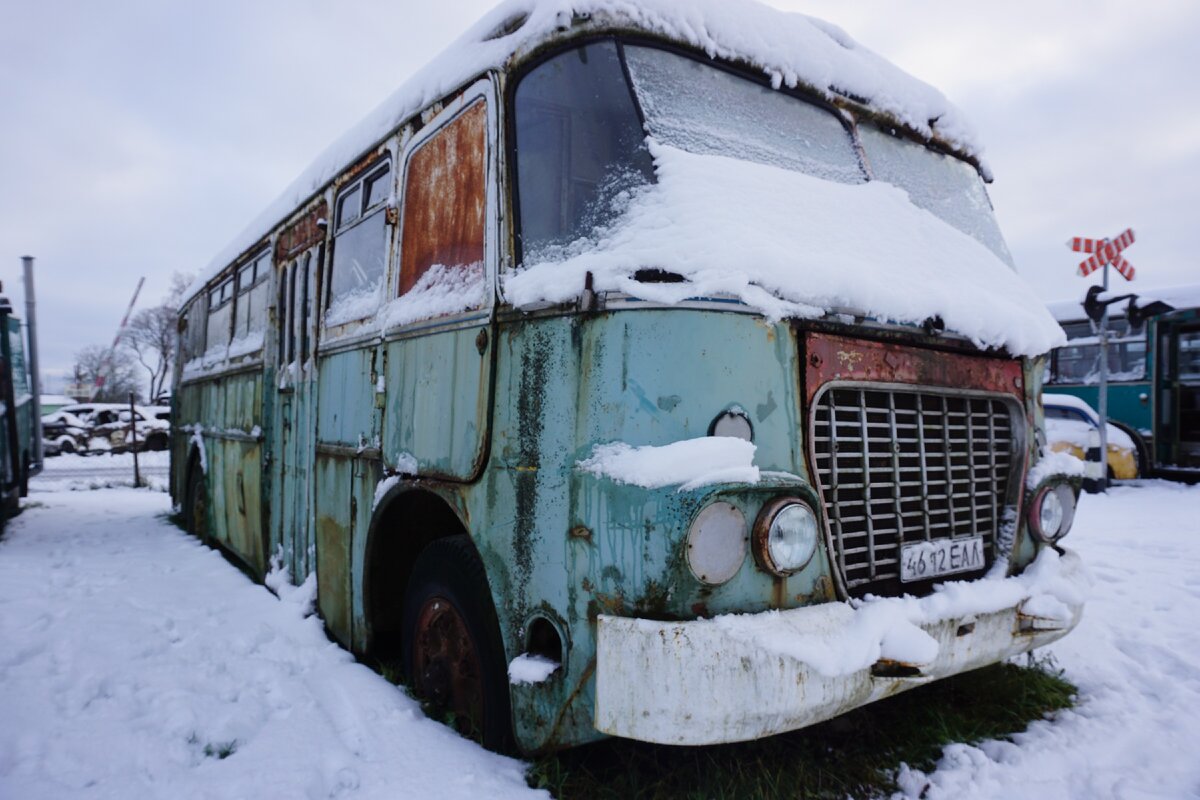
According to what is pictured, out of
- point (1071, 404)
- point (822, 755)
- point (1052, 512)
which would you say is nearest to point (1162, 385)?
point (1071, 404)

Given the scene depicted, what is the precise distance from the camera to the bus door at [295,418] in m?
4.47

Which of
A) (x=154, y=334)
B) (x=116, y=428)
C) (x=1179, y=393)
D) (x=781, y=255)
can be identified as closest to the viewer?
(x=781, y=255)

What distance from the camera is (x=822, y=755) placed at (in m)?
2.75

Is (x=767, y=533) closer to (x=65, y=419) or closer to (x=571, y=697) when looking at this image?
(x=571, y=697)

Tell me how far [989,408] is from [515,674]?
6.80 feet

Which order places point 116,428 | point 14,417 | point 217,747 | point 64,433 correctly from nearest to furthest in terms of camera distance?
point 217,747 < point 14,417 < point 64,433 < point 116,428

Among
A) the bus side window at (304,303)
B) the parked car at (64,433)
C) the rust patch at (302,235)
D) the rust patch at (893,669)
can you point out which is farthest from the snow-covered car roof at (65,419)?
the rust patch at (893,669)

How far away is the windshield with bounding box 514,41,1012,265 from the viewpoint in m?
2.51

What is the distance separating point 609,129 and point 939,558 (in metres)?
1.88

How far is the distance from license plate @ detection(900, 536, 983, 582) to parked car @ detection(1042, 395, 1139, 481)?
384 inches

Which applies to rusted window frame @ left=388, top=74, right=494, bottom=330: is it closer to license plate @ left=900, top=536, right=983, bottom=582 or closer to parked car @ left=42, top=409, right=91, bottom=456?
license plate @ left=900, top=536, right=983, bottom=582

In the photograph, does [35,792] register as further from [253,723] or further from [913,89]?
[913,89]

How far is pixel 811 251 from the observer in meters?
2.50

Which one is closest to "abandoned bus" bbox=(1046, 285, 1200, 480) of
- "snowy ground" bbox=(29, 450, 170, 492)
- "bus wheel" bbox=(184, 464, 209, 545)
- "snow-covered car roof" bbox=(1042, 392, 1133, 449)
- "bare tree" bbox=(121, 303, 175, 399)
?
"snow-covered car roof" bbox=(1042, 392, 1133, 449)
